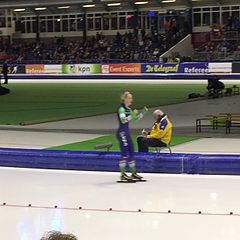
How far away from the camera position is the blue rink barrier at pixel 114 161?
997 cm

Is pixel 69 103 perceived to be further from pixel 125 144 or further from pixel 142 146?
pixel 125 144

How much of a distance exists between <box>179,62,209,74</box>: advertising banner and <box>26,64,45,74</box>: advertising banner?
12.4 metres

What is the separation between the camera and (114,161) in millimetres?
10516

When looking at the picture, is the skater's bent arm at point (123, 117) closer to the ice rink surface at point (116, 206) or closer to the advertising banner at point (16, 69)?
the ice rink surface at point (116, 206)

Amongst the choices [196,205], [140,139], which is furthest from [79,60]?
[196,205]

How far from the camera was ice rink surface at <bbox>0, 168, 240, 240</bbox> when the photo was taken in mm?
6473

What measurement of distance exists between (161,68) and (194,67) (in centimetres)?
265

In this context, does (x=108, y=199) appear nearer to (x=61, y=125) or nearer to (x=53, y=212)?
(x=53, y=212)

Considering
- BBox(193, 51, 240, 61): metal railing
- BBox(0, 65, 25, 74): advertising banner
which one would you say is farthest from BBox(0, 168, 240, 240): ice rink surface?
BBox(0, 65, 25, 74): advertising banner

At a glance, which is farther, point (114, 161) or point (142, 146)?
point (142, 146)

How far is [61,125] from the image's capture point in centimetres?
1712

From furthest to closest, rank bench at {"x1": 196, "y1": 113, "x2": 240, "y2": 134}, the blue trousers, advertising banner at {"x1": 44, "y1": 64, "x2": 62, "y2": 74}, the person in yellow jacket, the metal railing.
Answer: advertising banner at {"x1": 44, "y1": 64, "x2": 62, "y2": 74} < the metal railing < bench at {"x1": 196, "y1": 113, "x2": 240, "y2": 134} < the person in yellow jacket < the blue trousers

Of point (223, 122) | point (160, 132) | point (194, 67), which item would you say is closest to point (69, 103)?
point (223, 122)

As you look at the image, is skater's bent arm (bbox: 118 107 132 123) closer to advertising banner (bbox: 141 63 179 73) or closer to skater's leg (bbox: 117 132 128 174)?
skater's leg (bbox: 117 132 128 174)
